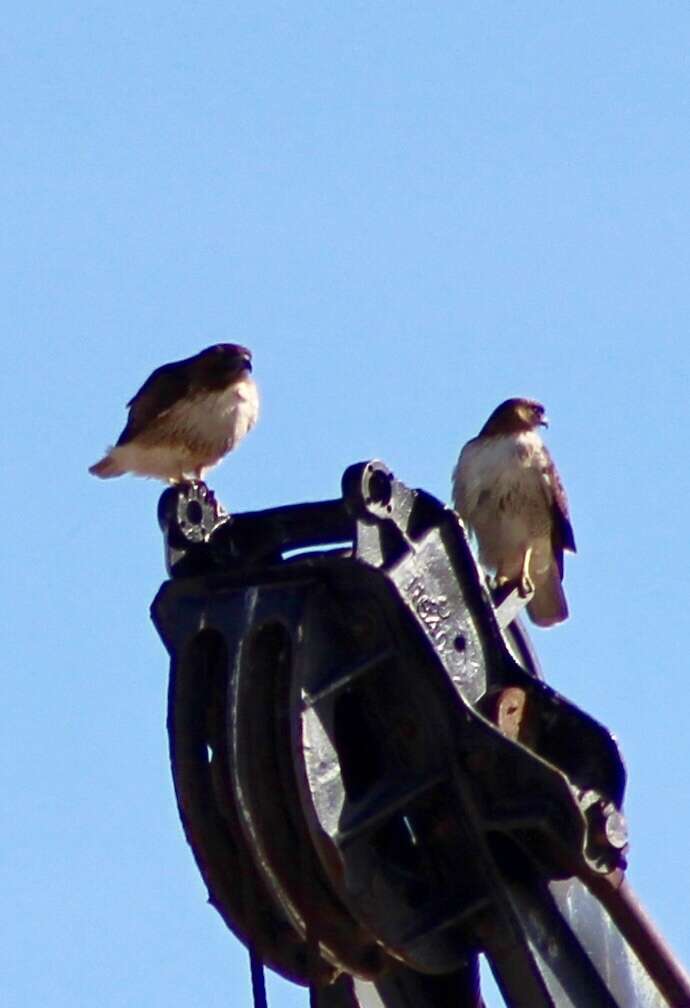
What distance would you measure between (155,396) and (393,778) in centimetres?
726

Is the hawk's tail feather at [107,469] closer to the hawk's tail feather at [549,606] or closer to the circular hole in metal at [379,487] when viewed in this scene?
the hawk's tail feather at [549,606]

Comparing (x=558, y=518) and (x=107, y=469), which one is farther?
(x=107, y=469)

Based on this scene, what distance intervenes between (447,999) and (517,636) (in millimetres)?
867

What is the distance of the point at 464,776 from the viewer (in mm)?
5148

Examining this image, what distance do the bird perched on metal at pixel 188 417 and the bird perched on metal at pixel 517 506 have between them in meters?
1.17

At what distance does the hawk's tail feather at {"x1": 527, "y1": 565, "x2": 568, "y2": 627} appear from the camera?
12.0 meters

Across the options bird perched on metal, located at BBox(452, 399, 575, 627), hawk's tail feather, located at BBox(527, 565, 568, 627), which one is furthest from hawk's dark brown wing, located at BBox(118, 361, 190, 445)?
hawk's tail feather, located at BBox(527, 565, 568, 627)

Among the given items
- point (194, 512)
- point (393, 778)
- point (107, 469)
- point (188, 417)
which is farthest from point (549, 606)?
point (393, 778)

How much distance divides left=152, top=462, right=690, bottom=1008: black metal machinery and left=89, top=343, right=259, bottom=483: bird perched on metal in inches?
261

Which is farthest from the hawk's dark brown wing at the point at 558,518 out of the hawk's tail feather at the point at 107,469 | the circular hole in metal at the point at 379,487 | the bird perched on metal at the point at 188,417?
the circular hole in metal at the point at 379,487

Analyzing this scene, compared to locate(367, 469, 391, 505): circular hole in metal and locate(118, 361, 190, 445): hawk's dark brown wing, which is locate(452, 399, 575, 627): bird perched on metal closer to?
locate(118, 361, 190, 445): hawk's dark brown wing

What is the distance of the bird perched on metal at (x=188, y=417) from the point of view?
11945 millimetres

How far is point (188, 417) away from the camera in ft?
39.2

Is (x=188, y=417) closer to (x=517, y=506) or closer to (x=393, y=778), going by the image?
(x=517, y=506)
